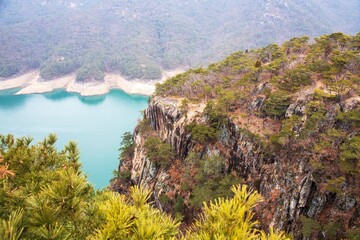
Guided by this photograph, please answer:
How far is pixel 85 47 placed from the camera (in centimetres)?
12112

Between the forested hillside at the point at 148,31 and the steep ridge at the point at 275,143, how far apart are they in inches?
2729

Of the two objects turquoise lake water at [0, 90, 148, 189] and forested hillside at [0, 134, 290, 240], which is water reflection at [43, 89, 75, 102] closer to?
turquoise lake water at [0, 90, 148, 189]

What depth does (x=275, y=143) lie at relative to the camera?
1484 cm

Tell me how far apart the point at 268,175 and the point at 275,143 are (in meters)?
1.87

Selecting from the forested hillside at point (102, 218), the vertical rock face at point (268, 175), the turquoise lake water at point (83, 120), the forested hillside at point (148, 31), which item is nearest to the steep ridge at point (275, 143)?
the vertical rock face at point (268, 175)

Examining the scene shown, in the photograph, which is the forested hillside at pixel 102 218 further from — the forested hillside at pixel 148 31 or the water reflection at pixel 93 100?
the forested hillside at pixel 148 31

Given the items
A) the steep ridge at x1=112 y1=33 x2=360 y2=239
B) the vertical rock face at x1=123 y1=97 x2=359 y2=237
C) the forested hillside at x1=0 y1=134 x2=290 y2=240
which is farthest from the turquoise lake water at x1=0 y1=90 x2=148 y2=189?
the forested hillside at x1=0 y1=134 x2=290 y2=240

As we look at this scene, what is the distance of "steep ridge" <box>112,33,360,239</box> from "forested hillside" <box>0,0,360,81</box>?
69318 mm

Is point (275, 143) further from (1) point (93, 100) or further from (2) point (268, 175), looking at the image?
(1) point (93, 100)

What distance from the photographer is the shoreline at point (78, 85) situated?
79.6 m

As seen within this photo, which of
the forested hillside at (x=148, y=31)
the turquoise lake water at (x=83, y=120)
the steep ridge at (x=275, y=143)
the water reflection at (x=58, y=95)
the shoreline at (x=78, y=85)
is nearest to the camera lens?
the steep ridge at (x=275, y=143)

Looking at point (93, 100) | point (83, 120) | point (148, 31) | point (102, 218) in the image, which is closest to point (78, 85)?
point (93, 100)

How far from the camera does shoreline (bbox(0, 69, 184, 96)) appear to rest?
7956 cm

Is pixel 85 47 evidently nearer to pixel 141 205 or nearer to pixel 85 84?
pixel 85 84
